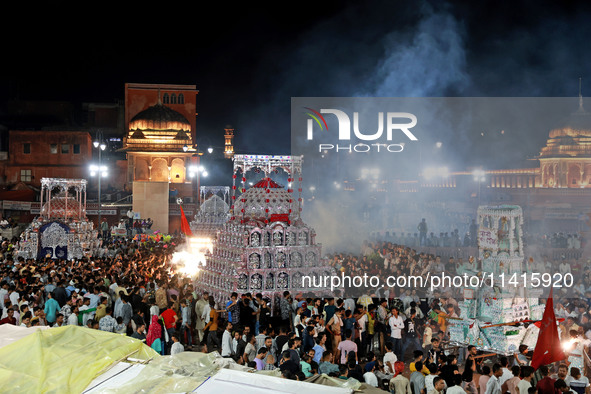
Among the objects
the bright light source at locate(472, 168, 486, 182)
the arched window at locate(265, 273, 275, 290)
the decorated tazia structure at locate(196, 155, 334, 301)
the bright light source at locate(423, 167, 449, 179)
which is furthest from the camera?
the bright light source at locate(472, 168, 486, 182)

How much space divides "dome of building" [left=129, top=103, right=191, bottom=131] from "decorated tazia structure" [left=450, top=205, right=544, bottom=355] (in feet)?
120

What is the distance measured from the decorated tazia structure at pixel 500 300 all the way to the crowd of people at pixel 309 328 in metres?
0.34

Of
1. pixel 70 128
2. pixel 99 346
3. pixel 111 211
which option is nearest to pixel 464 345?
pixel 99 346

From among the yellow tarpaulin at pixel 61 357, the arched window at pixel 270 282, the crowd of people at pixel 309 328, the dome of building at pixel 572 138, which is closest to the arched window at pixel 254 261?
the arched window at pixel 270 282

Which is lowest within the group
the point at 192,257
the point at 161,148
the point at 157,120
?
the point at 192,257

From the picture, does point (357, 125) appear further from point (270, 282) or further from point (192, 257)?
point (270, 282)

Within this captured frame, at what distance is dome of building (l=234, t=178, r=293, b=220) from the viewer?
1659 centimetres

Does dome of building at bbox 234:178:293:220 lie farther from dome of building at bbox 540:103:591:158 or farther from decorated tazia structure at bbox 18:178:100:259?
dome of building at bbox 540:103:591:158

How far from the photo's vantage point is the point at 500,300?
35.7 ft

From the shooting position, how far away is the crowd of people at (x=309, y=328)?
7832mm

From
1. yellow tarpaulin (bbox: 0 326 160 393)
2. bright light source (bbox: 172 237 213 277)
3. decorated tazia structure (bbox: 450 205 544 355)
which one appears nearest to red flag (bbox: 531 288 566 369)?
A: decorated tazia structure (bbox: 450 205 544 355)

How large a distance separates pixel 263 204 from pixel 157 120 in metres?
31.7

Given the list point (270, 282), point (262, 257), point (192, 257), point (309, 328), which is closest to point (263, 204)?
point (262, 257)

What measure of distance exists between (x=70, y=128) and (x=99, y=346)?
4520 cm
